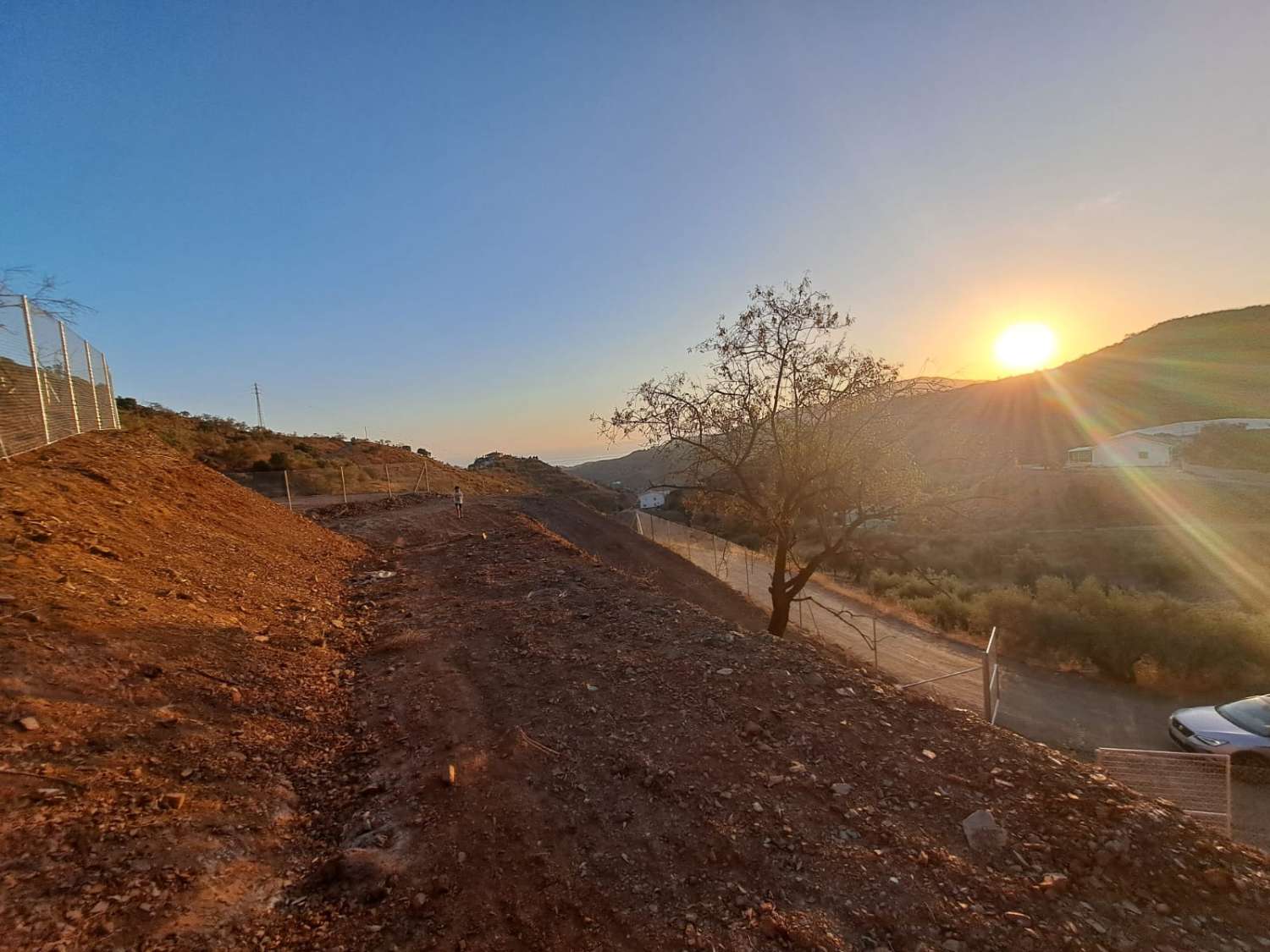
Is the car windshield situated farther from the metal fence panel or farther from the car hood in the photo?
the metal fence panel

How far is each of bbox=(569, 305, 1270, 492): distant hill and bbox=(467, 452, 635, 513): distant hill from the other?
172 inches

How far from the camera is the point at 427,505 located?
2208 centimetres

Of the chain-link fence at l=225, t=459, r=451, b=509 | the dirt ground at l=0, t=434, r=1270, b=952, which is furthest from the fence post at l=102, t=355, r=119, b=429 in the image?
the dirt ground at l=0, t=434, r=1270, b=952

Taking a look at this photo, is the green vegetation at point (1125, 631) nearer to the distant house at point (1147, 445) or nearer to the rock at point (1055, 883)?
the rock at point (1055, 883)

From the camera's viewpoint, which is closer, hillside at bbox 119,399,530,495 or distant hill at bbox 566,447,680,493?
hillside at bbox 119,399,530,495

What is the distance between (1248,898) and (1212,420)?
75562 millimetres

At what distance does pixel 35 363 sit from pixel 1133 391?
97.0 m

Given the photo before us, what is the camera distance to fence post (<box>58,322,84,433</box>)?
10.6 meters

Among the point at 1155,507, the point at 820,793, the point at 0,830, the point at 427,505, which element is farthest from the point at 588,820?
the point at 1155,507

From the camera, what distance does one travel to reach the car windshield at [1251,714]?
10469 mm

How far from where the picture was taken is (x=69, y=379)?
1087 centimetres

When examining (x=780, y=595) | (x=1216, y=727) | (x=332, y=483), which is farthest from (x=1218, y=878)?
(x=332, y=483)

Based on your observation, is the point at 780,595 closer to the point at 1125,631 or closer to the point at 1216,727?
the point at 1216,727

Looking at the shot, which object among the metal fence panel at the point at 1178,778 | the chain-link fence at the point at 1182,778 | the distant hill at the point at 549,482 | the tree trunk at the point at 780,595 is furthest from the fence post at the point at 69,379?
the distant hill at the point at 549,482
